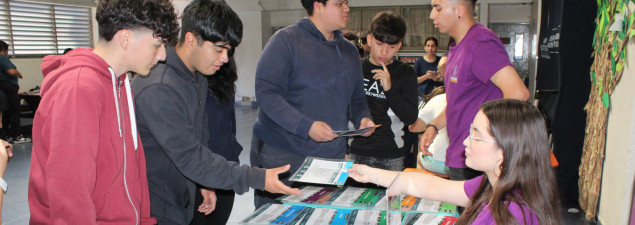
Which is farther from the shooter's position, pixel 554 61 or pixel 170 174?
pixel 554 61

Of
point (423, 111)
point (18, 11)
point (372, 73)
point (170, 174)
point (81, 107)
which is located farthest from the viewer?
point (18, 11)

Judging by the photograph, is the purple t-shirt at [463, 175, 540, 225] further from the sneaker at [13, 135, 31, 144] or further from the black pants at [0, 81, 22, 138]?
the black pants at [0, 81, 22, 138]

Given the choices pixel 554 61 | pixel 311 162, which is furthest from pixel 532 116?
pixel 554 61

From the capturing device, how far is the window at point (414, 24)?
10.7 meters

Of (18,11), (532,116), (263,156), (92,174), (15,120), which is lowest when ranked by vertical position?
(15,120)

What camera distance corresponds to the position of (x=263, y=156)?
7.80ft

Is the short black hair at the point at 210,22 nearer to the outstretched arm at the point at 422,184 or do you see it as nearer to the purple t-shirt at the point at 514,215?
the outstretched arm at the point at 422,184

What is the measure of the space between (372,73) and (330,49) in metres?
0.81

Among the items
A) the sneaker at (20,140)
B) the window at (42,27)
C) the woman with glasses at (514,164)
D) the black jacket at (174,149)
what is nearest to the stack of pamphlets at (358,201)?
the black jacket at (174,149)

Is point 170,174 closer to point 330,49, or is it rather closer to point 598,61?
point 330,49

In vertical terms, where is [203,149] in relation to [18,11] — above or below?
below

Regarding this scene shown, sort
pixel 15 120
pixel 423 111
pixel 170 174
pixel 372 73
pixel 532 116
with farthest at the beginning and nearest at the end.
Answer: pixel 15 120 → pixel 423 111 → pixel 372 73 → pixel 170 174 → pixel 532 116

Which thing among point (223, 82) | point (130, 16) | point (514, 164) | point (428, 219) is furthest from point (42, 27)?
point (514, 164)

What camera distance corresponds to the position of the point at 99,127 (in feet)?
4.44
